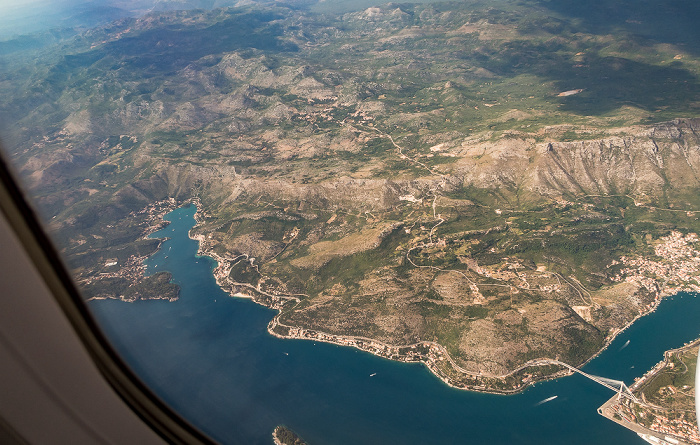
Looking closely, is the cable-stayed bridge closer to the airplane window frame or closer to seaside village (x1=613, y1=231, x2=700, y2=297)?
seaside village (x1=613, y1=231, x2=700, y2=297)

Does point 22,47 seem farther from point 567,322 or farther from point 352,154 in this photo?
point 567,322

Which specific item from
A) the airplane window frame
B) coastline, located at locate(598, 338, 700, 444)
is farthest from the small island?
the airplane window frame

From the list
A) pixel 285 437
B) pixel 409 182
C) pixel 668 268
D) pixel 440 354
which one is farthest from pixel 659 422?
pixel 409 182

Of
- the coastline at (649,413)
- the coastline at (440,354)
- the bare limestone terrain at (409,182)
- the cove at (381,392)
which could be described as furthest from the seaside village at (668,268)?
the coastline at (649,413)

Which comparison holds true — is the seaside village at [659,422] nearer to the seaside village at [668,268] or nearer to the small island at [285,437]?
the seaside village at [668,268]

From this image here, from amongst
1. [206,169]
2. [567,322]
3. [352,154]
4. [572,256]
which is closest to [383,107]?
[352,154]

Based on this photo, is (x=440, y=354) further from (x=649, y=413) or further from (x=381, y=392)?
(x=649, y=413)
